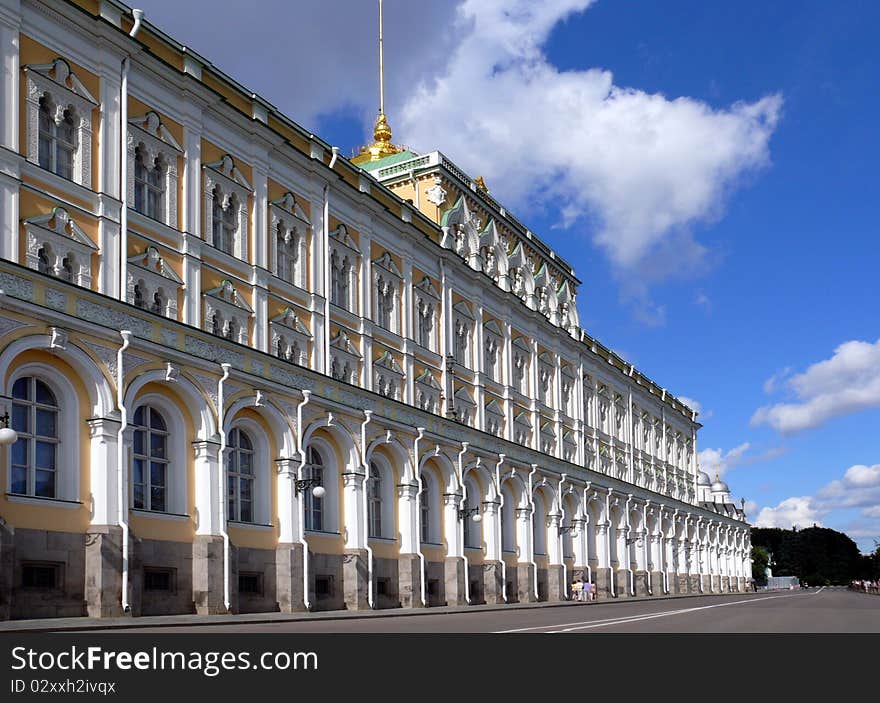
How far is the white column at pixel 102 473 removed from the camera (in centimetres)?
2519

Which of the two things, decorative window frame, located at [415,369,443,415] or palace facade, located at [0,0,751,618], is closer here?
palace facade, located at [0,0,751,618]

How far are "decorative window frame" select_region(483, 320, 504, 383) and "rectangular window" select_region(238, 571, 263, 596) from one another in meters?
22.9

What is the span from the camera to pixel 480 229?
5484 cm

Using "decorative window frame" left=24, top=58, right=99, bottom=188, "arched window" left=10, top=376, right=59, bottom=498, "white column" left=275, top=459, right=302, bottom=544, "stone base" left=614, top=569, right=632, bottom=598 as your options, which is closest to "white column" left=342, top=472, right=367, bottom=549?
"white column" left=275, top=459, right=302, bottom=544

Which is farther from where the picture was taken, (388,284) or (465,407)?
(465,407)

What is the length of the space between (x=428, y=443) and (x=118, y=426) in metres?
17.2

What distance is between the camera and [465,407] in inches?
1972

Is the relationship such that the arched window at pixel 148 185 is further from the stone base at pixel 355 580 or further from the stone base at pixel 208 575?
the stone base at pixel 355 580

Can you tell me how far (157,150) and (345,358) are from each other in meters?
11.4

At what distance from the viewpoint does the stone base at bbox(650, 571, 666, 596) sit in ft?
236

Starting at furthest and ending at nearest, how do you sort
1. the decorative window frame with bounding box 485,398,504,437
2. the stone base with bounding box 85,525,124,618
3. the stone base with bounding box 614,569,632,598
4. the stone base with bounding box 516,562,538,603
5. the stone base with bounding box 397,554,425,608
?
the stone base with bounding box 614,569,632,598 < the decorative window frame with bounding box 485,398,504,437 < the stone base with bounding box 516,562,538,603 < the stone base with bounding box 397,554,425,608 < the stone base with bounding box 85,525,124,618

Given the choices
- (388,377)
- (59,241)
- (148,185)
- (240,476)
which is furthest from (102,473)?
(388,377)

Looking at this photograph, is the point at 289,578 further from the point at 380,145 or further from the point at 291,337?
the point at 380,145

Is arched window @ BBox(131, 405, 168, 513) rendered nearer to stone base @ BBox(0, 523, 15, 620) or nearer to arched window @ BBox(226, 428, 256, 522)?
arched window @ BBox(226, 428, 256, 522)
